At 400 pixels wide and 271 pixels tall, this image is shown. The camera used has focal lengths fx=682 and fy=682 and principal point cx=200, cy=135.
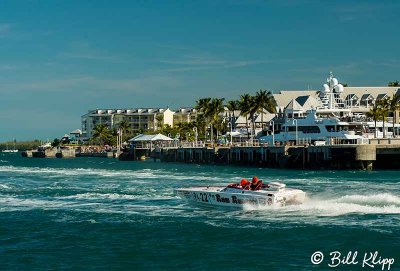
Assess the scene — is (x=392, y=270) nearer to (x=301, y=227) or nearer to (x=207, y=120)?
(x=301, y=227)

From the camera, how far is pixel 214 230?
3206 centimetres

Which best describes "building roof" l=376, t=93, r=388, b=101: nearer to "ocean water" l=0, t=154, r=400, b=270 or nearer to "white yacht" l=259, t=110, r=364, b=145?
"white yacht" l=259, t=110, r=364, b=145

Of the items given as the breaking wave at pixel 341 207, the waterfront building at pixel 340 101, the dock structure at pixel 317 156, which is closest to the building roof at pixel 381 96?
the waterfront building at pixel 340 101

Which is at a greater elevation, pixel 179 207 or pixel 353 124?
pixel 353 124

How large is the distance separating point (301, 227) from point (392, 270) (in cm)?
852

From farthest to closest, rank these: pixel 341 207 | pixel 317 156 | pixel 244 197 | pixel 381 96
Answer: pixel 381 96
pixel 317 156
pixel 244 197
pixel 341 207

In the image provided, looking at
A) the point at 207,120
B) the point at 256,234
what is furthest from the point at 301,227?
the point at 207,120

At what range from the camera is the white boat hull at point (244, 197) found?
37.5 m

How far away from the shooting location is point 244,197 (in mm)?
38281

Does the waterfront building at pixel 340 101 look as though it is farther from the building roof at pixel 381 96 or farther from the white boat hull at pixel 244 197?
the white boat hull at pixel 244 197

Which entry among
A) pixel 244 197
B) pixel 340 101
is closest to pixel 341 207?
pixel 244 197

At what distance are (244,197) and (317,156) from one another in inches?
1883

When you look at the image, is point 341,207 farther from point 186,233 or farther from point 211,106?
point 211,106

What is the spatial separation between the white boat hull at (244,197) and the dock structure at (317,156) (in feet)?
139
